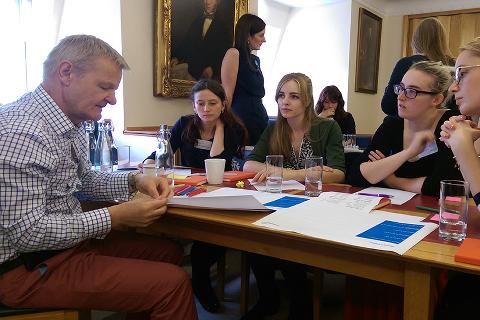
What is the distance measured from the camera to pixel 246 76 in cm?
296

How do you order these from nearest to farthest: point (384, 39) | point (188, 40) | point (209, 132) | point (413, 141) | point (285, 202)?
point (285, 202), point (413, 141), point (209, 132), point (188, 40), point (384, 39)

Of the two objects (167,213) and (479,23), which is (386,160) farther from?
(479,23)

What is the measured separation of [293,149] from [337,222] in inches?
40.0

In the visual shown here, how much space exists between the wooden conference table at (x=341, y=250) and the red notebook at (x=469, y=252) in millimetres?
12

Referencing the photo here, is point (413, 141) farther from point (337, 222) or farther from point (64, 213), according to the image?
point (64, 213)

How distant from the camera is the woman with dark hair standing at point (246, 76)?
2.92 metres

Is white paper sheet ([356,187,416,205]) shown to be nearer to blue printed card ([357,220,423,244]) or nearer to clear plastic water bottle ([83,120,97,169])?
blue printed card ([357,220,423,244])

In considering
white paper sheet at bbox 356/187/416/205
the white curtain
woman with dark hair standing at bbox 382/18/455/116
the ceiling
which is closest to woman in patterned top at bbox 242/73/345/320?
white paper sheet at bbox 356/187/416/205

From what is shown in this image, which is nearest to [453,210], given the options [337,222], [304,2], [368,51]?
[337,222]

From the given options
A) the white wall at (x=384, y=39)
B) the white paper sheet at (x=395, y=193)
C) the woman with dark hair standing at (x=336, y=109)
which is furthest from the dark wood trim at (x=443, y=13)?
the white paper sheet at (x=395, y=193)

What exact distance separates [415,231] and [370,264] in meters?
0.15

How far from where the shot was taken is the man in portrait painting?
11.8ft

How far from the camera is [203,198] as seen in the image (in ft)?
4.19

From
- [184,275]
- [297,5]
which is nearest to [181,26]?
[297,5]
